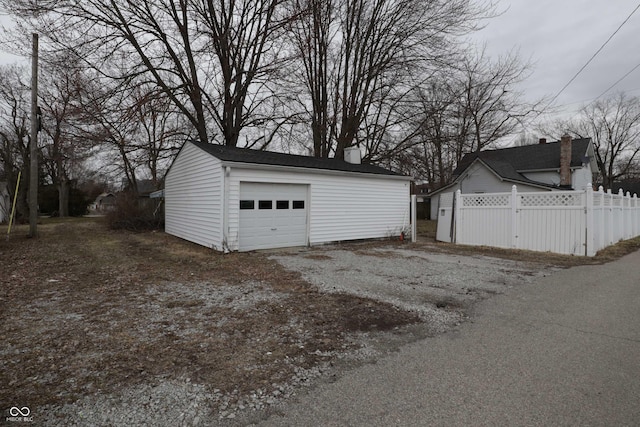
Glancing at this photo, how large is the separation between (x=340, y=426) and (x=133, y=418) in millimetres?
1290

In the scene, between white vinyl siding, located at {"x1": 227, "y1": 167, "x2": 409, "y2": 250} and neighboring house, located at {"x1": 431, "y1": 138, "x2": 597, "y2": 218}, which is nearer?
white vinyl siding, located at {"x1": 227, "y1": 167, "x2": 409, "y2": 250}

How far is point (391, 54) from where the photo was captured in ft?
54.1

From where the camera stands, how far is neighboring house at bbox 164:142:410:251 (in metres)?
9.24

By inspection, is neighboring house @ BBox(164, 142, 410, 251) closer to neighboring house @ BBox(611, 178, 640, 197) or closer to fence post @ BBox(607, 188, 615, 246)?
fence post @ BBox(607, 188, 615, 246)

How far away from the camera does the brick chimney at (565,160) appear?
19641 mm

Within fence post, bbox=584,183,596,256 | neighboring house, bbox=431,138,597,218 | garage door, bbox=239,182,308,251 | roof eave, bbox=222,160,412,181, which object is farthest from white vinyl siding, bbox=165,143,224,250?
neighboring house, bbox=431,138,597,218

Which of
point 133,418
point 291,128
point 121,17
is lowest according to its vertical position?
point 133,418

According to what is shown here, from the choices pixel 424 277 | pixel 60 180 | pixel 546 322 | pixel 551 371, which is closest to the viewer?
pixel 551 371

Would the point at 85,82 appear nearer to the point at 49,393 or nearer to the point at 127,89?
the point at 127,89

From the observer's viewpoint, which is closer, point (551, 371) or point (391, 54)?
point (551, 371)

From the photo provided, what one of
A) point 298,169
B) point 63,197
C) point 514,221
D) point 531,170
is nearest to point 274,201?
point 298,169

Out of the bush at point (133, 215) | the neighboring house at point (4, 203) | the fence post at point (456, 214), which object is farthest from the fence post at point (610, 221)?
the neighboring house at point (4, 203)

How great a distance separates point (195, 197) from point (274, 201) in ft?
9.74

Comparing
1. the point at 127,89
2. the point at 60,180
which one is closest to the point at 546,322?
the point at 127,89
